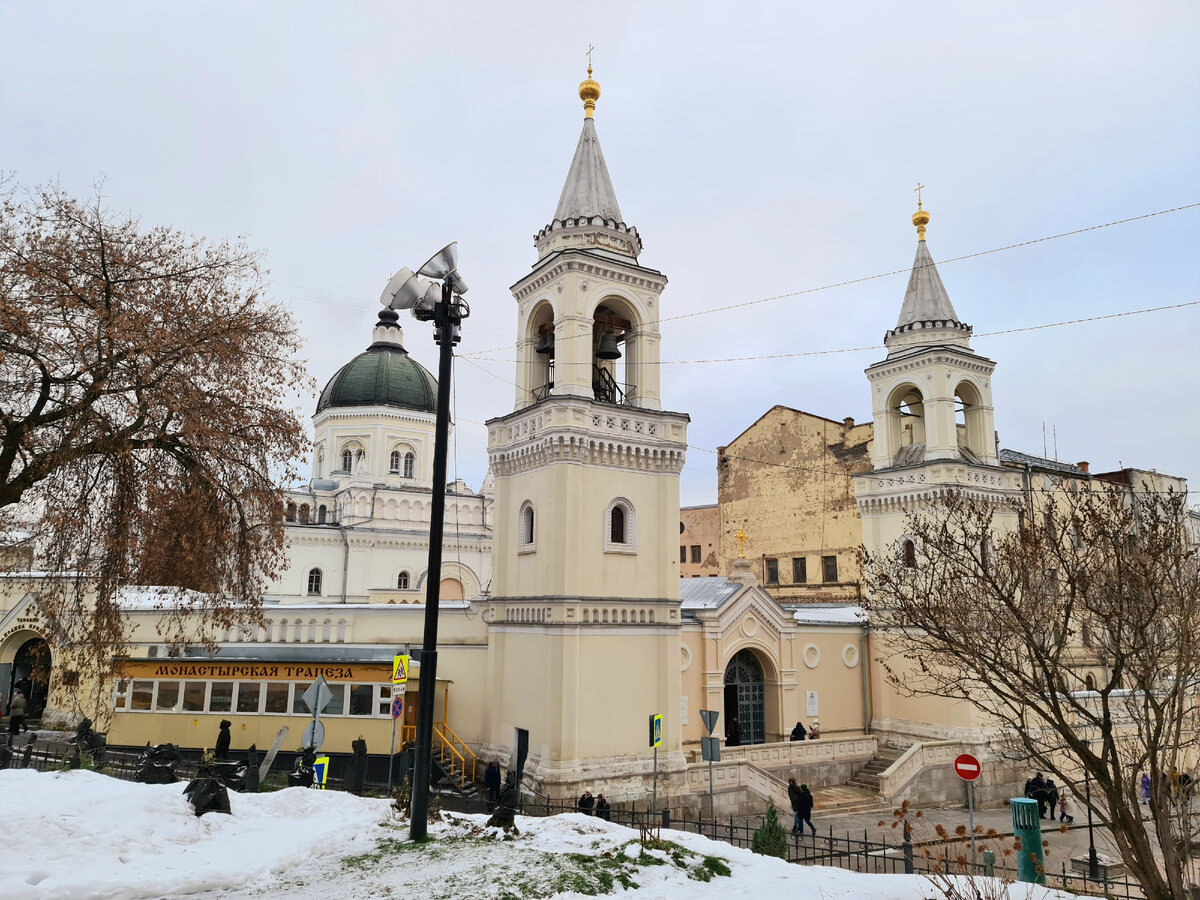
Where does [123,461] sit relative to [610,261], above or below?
below

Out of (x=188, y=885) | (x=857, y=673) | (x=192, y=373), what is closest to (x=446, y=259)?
(x=192, y=373)

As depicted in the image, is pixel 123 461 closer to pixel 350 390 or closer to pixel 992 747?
pixel 992 747

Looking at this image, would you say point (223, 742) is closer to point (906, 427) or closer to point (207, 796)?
point (207, 796)

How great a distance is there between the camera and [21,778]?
10430 millimetres

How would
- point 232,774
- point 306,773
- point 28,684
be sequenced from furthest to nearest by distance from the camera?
point 28,684
point 306,773
point 232,774

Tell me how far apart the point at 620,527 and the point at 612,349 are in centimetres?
513

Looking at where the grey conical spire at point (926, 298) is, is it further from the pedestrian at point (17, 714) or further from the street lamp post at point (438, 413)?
the pedestrian at point (17, 714)

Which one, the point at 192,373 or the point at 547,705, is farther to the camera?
the point at 547,705

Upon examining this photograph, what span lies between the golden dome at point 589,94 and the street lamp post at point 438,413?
48.9ft

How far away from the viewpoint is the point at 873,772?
25.2m

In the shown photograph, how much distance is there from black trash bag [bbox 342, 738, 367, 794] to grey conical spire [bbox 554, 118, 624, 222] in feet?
47.8

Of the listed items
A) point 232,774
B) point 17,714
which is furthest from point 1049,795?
point 17,714

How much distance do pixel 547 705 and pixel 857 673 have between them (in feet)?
44.2

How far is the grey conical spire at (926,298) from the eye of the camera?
1201 inches
